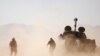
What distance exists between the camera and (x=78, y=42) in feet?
7.07

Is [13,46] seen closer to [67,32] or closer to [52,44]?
[52,44]

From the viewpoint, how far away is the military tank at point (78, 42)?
2145 millimetres

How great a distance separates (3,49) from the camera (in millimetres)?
2176

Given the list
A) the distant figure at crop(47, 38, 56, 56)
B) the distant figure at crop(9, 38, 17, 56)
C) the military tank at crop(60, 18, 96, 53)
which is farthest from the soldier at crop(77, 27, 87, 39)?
the distant figure at crop(9, 38, 17, 56)

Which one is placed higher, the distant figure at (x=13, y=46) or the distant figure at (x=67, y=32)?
A: the distant figure at (x=67, y=32)

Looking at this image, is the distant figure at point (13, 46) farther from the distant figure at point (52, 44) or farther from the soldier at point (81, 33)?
the soldier at point (81, 33)

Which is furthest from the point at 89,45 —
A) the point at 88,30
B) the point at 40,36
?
the point at 40,36

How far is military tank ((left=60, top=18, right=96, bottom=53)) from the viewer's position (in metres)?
Result: 2.14

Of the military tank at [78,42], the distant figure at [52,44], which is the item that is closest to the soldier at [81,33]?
the military tank at [78,42]

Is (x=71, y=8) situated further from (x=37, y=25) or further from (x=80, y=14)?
(x=37, y=25)

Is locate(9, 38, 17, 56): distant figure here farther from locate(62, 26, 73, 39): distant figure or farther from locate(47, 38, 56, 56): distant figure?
locate(62, 26, 73, 39): distant figure

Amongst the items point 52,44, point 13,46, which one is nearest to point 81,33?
point 52,44

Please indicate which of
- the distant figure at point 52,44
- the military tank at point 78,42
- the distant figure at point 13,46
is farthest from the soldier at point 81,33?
the distant figure at point 13,46

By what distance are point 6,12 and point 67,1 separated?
0.57 meters
